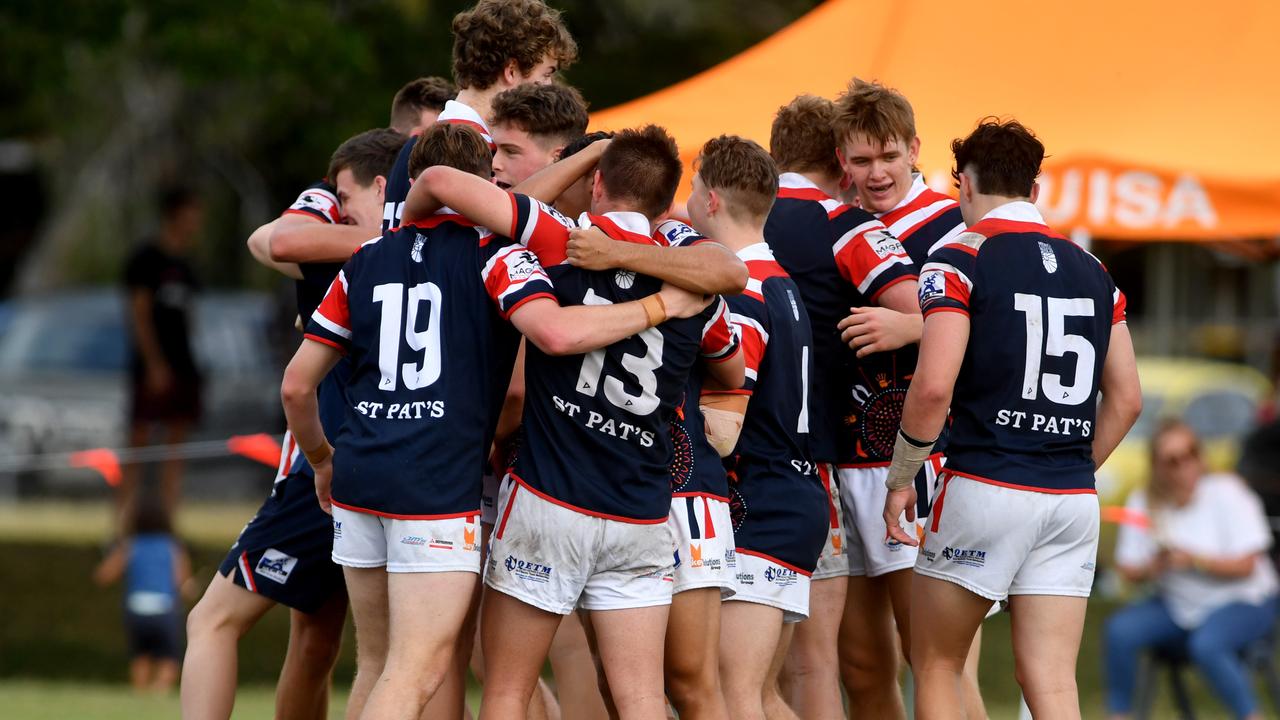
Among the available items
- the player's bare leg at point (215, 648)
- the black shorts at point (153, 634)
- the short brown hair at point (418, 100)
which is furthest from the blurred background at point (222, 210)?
the player's bare leg at point (215, 648)

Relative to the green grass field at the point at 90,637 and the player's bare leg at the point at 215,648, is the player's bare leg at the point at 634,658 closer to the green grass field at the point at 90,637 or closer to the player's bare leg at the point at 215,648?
the player's bare leg at the point at 215,648

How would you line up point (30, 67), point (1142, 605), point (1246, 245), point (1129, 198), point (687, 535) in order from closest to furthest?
point (687, 535) < point (1129, 198) < point (1142, 605) < point (1246, 245) < point (30, 67)

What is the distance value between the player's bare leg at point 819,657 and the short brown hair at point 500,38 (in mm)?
1963

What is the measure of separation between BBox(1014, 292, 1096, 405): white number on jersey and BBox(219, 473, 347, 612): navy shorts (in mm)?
2285

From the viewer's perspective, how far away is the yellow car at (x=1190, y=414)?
1462 cm

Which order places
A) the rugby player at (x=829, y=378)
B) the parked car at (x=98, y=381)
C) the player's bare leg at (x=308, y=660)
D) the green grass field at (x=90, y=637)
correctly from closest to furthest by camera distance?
the rugby player at (x=829, y=378)
the player's bare leg at (x=308, y=660)
the green grass field at (x=90, y=637)
the parked car at (x=98, y=381)

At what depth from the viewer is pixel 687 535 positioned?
4.80 m

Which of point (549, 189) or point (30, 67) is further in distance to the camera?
point (30, 67)

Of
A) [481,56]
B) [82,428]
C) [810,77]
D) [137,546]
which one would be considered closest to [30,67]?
[137,546]

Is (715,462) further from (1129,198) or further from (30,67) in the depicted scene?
(30,67)

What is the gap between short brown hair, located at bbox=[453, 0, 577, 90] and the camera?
17.2ft

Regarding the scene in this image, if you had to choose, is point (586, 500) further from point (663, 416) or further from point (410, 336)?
point (410, 336)

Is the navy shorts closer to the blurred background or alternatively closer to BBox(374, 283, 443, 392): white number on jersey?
BBox(374, 283, 443, 392): white number on jersey

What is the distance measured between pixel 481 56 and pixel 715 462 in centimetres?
150
